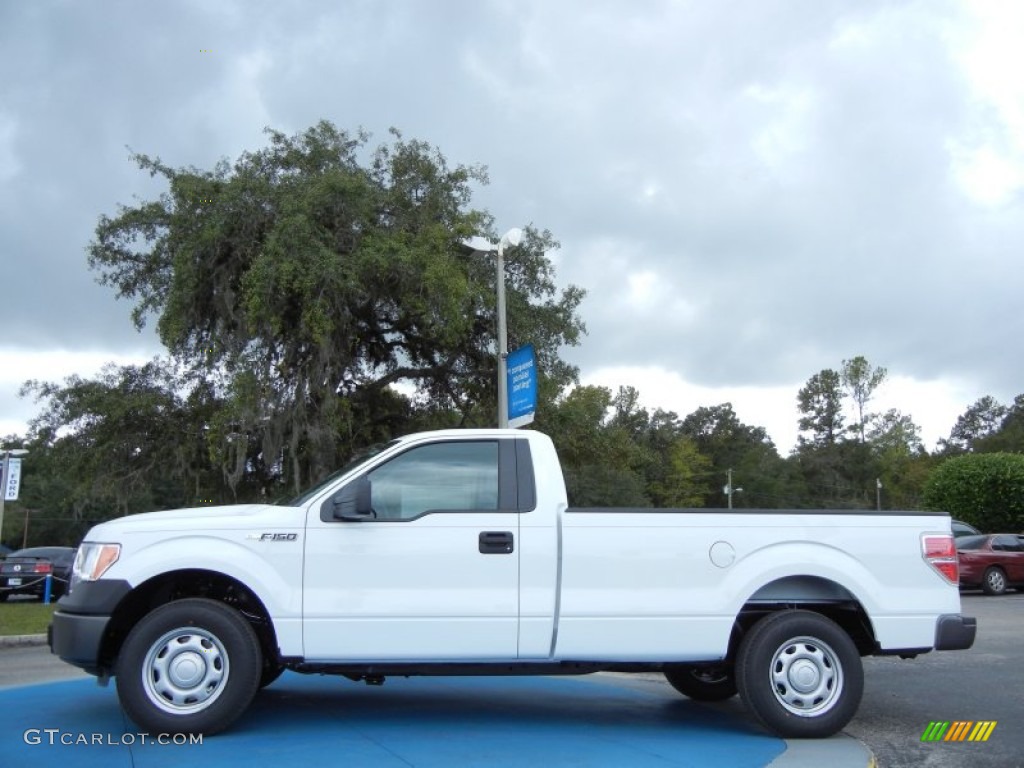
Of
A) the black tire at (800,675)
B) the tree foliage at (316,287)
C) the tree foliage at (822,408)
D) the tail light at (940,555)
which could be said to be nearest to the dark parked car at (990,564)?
the tree foliage at (316,287)

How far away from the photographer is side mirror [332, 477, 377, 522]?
5.91 metres

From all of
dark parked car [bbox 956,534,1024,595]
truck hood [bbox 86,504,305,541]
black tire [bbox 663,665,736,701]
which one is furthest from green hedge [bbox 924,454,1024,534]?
truck hood [bbox 86,504,305,541]

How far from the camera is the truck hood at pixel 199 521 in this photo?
237 inches

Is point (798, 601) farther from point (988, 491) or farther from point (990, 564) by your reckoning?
point (988, 491)

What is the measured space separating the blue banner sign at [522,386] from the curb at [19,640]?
22.2 ft

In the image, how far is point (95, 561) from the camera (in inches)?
236

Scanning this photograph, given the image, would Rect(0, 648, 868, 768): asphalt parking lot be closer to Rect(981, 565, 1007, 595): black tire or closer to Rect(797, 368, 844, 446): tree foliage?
Rect(981, 565, 1007, 595): black tire

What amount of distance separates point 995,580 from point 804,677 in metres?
16.6

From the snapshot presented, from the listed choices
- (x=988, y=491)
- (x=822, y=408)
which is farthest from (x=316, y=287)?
(x=822, y=408)

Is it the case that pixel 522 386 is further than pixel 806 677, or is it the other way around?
pixel 522 386

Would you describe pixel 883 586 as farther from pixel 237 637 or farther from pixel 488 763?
pixel 237 637

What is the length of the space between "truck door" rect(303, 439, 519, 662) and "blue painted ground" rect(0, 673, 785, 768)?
592 mm

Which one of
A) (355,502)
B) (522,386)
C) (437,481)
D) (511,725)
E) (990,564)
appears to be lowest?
(511,725)

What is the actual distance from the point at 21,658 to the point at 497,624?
24.2 feet
